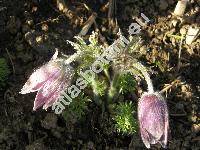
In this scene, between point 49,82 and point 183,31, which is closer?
point 49,82

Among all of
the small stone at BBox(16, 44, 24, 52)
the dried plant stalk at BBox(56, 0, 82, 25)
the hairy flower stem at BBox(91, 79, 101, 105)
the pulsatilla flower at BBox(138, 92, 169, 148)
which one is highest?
the dried plant stalk at BBox(56, 0, 82, 25)

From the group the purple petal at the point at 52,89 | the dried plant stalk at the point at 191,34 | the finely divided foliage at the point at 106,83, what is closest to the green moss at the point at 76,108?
the finely divided foliage at the point at 106,83

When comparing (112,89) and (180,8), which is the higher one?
(180,8)

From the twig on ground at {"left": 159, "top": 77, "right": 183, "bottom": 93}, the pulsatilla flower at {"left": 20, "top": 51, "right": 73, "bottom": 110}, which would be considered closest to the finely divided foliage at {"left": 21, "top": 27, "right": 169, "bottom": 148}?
the pulsatilla flower at {"left": 20, "top": 51, "right": 73, "bottom": 110}

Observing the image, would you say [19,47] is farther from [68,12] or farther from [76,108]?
[76,108]

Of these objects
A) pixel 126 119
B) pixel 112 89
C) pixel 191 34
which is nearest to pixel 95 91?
pixel 112 89

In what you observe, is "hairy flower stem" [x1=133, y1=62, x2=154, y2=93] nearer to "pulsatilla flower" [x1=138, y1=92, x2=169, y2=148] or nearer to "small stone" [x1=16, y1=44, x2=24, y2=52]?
"pulsatilla flower" [x1=138, y1=92, x2=169, y2=148]
